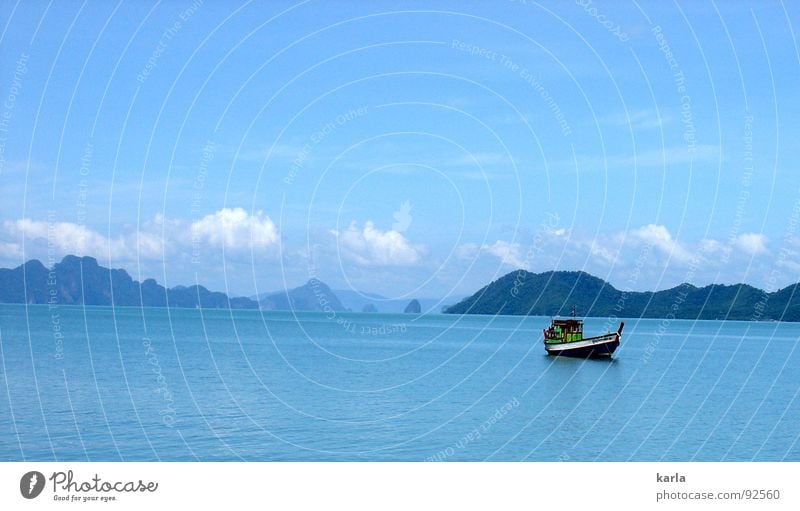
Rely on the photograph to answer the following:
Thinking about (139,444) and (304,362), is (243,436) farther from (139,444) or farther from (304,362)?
(304,362)

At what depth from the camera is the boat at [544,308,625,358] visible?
8829 cm

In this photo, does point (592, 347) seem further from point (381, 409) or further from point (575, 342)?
point (381, 409)

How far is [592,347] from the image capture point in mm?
88688

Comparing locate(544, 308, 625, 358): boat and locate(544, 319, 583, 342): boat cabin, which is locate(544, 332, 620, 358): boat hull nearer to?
locate(544, 308, 625, 358): boat

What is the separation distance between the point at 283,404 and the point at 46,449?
61.0 ft

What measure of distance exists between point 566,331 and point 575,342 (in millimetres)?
2147

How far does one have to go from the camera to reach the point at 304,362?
8550 centimetres
